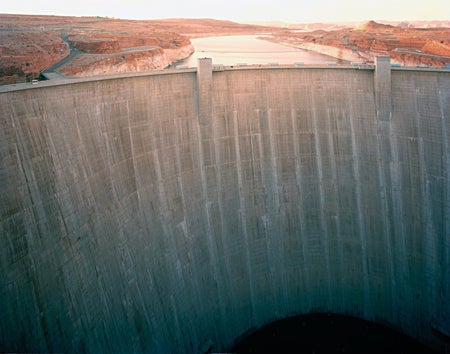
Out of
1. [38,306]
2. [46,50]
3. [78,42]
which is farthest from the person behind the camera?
[78,42]

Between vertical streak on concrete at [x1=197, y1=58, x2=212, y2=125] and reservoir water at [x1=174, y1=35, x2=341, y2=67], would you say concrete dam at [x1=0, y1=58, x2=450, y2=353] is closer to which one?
vertical streak on concrete at [x1=197, y1=58, x2=212, y2=125]

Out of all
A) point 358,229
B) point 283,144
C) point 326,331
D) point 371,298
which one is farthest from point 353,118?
point 326,331

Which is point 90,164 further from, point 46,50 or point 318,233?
point 46,50

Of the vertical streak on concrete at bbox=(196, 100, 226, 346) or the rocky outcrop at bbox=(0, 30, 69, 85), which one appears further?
the rocky outcrop at bbox=(0, 30, 69, 85)

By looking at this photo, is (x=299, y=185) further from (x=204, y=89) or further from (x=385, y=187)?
(x=204, y=89)

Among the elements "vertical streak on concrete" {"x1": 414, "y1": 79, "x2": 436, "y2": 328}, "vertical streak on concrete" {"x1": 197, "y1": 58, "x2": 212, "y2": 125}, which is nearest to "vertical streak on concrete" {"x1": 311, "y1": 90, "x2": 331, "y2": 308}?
"vertical streak on concrete" {"x1": 414, "y1": 79, "x2": 436, "y2": 328}

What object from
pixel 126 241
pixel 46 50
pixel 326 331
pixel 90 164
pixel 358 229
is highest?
pixel 46 50

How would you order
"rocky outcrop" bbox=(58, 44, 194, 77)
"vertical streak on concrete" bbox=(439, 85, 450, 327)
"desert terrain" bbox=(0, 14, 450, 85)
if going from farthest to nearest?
1. "rocky outcrop" bbox=(58, 44, 194, 77)
2. "desert terrain" bbox=(0, 14, 450, 85)
3. "vertical streak on concrete" bbox=(439, 85, 450, 327)

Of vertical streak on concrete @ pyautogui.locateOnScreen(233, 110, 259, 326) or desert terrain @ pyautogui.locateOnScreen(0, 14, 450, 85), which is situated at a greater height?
desert terrain @ pyautogui.locateOnScreen(0, 14, 450, 85)
